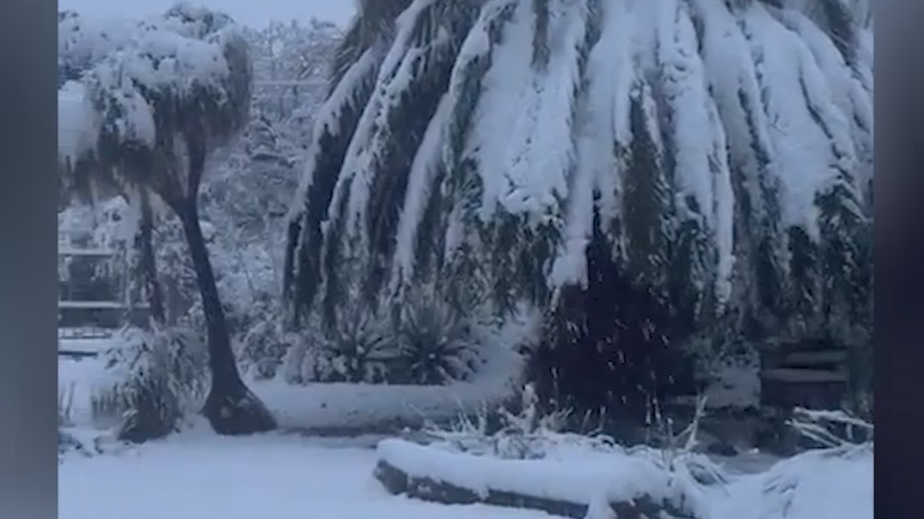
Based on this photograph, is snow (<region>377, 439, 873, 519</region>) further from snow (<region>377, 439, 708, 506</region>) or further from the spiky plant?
the spiky plant

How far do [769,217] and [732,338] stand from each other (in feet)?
0.77

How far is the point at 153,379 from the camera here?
2.10m

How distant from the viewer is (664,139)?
2.04m

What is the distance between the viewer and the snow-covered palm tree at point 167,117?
209 cm

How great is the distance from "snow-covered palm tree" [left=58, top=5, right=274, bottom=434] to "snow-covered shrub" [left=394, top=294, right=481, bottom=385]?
0.97 ft

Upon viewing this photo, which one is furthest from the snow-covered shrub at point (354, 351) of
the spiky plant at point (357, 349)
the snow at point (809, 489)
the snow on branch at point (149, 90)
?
the snow at point (809, 489)

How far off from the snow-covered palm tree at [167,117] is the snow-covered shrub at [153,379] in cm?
4

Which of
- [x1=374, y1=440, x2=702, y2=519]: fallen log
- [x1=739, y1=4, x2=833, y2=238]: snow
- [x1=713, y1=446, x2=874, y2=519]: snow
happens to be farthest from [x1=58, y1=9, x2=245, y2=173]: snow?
[x1=713, y1=446, x2=874, y2=519]: snow

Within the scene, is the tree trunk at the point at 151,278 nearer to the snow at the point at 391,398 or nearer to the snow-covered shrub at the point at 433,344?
the snow at the point at 391,398

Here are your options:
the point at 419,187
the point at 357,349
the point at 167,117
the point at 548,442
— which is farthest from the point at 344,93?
the point at 548,442

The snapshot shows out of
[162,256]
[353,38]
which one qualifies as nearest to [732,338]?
[353,38]

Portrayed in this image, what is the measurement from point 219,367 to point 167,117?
0.49 meters

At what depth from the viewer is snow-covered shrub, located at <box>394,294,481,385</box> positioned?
2.05 metres

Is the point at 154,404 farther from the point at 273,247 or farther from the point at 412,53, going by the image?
the point at 412,53
